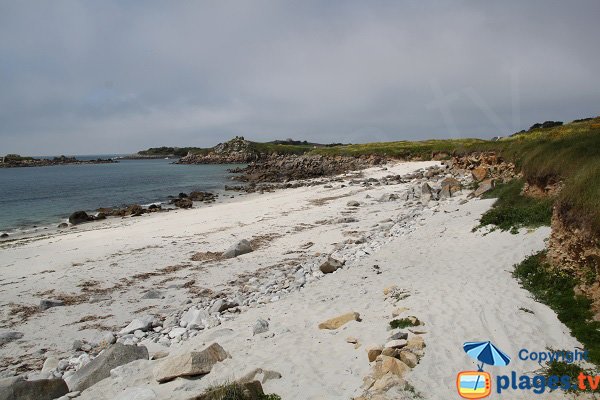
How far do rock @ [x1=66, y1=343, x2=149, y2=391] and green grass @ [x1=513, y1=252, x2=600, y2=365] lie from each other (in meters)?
9.31

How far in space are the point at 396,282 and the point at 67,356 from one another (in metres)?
9.63

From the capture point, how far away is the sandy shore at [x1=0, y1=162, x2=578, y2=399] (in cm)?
705

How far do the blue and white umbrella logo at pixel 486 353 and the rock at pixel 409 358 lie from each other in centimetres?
112

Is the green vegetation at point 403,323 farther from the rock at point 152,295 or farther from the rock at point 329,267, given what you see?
the rock at point 152,295

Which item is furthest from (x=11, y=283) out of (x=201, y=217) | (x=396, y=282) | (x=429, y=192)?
(x=429, y=192)

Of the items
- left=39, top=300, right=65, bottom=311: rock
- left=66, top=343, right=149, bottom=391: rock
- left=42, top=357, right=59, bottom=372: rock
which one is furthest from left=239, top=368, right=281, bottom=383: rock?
left=39, top=300, right=65, bottom=311: rock

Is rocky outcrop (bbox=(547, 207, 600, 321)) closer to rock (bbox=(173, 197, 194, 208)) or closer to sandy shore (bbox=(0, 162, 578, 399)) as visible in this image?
sandy shore (bbox=(0, 162, 578, 399))

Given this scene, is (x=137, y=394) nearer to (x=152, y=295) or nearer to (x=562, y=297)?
(x=152, y=295)

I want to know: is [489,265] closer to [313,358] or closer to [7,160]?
[313,358]

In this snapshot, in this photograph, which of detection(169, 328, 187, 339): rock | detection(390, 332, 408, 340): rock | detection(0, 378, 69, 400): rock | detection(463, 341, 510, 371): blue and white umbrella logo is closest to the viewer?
detection(463, 341, 510, 371): blue and white umbrella logo

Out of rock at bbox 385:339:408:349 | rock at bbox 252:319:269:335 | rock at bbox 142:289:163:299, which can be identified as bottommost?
rock at bbox 142:289:163:299

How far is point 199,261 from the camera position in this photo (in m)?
17.5

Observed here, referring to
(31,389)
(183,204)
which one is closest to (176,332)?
(31,389)

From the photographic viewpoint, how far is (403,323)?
8.05 m
